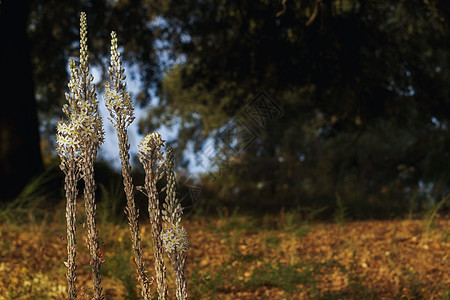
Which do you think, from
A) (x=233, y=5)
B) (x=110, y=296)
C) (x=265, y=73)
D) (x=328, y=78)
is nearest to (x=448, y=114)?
(x=328, y=78)

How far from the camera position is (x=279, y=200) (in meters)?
8.80

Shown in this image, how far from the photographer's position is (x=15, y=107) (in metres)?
7.18

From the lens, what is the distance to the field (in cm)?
390

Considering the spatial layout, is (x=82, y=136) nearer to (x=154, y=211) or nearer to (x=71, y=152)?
(x=71, y=152)

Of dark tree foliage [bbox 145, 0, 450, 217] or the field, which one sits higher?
dark tree foliage [bbox 145, 0, 450, 217]

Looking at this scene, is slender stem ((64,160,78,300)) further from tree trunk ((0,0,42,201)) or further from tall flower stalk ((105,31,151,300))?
tree trunk ((0,0,42,201))

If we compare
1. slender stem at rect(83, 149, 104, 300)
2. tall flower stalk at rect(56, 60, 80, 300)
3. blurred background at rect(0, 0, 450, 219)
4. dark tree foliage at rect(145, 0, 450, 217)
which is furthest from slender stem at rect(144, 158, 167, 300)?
dark tree foliage at rect(145, 0, 450, 217)

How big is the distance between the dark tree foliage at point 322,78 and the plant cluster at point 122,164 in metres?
4.05

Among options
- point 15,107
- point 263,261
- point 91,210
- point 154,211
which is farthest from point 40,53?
point 154,211

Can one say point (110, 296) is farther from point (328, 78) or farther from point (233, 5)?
point (233, 5)

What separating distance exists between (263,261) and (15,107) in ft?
16.1

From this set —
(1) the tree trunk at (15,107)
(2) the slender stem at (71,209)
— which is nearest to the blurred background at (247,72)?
(1) the tree trunk at (15,107)

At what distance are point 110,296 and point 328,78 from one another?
461 cm

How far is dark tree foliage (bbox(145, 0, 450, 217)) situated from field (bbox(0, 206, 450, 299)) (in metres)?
1.29
